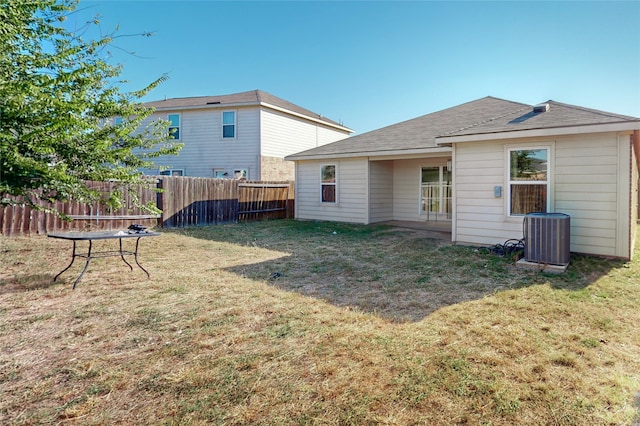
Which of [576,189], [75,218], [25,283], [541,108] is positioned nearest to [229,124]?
[75,218]

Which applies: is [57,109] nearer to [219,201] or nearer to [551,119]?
[551,119]

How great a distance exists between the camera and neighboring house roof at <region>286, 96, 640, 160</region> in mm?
7289

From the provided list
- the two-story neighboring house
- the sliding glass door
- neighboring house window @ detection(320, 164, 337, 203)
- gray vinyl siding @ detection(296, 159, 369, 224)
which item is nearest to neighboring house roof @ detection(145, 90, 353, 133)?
the two-story neighboring house

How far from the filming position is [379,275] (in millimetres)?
6184

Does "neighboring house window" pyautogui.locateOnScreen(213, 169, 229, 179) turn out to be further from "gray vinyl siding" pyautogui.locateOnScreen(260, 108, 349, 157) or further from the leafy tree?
the leafy tree

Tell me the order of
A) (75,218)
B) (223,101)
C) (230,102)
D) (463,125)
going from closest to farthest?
1. (75,218)
2. (463,125)
3. (230,102)
4. (223,101)

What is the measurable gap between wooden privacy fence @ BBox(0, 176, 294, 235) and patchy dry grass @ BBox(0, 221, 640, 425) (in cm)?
282

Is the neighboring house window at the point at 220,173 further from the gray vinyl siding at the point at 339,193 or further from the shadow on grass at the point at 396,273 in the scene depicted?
the shadow on grass at the point at 396,273

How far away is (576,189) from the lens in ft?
23.5

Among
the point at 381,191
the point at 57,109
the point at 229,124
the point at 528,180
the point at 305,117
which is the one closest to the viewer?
the point at 57,109

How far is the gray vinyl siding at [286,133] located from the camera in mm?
18422

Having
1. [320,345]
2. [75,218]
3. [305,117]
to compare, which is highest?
[305,117]

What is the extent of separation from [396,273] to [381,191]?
734 centimetres

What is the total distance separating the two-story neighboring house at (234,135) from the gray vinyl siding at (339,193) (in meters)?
4.20
